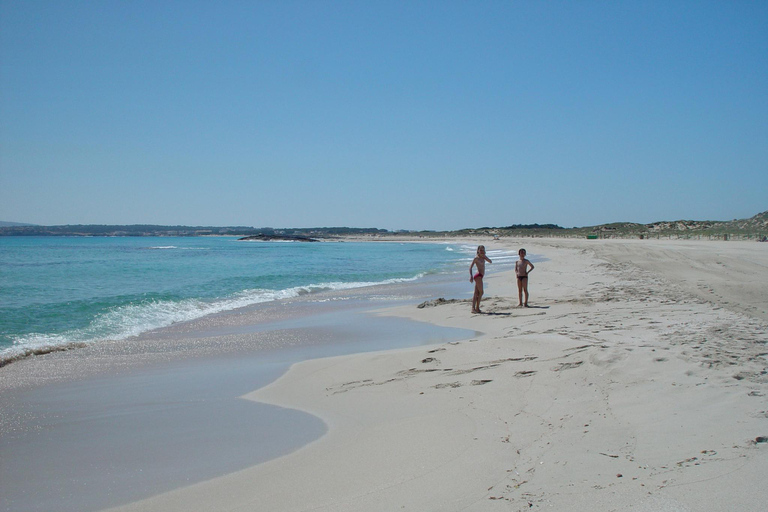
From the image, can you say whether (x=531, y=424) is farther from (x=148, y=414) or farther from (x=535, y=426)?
(x=148, y=414)

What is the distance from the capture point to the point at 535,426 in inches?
173

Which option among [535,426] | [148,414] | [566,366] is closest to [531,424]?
[535,426]

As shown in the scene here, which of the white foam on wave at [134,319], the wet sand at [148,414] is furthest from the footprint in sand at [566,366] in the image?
the white foam on wave at [134,319]

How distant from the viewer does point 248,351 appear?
9.20 meters

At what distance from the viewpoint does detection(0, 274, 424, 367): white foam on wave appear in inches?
373

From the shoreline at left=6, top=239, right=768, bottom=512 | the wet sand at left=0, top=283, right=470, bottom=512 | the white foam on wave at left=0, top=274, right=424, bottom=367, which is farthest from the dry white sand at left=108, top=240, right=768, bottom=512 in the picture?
the white foam on wave at left=0, top=274, right=424, bottom=367

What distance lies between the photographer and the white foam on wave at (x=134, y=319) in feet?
31.1

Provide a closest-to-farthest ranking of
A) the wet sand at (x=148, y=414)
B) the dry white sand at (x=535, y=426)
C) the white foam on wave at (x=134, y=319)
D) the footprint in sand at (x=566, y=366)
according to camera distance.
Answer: the dry white sand at (x=535, y=426)
the wet sand at (x=148, y=414)
the footprint in sand at (x=566, y=366)
the white foam on wave at (x=134, y=319)

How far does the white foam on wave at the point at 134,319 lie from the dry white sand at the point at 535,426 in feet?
17.7

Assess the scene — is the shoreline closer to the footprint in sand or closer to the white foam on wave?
the footprint in sand

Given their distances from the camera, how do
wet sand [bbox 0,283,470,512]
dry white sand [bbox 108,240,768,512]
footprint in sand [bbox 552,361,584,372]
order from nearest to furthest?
1. dry white sand [bbox 108,240,768,512]
2. wet sand [bbox 0,283,470,512]
3. footprint in sand [bbox 552,361,584,372]

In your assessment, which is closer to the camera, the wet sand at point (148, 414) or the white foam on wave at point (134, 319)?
the wet sand at point (148, 414)

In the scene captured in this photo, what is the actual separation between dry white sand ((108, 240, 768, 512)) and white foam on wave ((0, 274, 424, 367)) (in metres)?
5.39

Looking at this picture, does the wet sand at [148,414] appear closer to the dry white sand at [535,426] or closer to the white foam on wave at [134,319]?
the dry white sand at [535,426]
